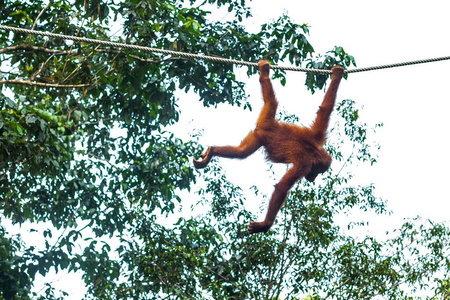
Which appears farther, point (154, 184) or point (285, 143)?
point (154, 184)

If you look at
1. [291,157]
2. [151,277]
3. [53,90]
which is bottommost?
[291,157]

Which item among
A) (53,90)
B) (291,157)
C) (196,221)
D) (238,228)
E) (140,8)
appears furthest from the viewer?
(196,221)

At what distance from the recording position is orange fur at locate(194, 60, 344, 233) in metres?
4.02

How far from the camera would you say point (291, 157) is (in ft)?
13.6

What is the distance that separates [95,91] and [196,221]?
2396 millimetres

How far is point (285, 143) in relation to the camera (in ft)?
13.7

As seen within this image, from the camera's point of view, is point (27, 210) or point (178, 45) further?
point (27, 210)

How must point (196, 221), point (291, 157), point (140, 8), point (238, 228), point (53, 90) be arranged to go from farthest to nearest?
point (196, 221)
point (238, 228)
point (53, 90)
point (140, 8)
point (291, 157)

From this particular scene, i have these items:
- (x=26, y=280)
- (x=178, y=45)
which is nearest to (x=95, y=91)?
(x=178, y=45)

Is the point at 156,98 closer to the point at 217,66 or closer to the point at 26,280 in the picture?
the point at 217,66

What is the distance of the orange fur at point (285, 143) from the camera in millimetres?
4016

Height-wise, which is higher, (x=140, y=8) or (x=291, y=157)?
(x=140, y=8)

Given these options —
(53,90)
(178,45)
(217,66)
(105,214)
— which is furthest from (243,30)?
(105,214)

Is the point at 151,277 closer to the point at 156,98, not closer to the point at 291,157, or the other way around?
the point at 156,98
